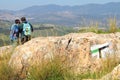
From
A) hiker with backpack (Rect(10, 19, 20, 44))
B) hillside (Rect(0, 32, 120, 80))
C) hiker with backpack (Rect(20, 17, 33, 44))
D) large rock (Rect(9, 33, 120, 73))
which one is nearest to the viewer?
hillside (Rect(0, 32, 120, 80))

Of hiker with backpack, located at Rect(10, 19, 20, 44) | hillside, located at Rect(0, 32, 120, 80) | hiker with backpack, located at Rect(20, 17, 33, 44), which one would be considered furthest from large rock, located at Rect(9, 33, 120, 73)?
hiker with backpack, located at Rect(10, 19, 20, 44)

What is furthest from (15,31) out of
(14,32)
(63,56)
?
(63,56)

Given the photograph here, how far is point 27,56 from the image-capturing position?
13172mm

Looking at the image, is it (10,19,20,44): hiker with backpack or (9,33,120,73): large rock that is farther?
(10,19,20,44): hiker with backpack

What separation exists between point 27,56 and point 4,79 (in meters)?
1.49

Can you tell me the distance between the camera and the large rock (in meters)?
12.8

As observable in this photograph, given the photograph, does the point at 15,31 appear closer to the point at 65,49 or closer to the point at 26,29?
the point at 26,29

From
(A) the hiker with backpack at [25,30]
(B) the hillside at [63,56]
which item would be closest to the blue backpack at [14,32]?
(A) the hiker with backpack at [25,30]

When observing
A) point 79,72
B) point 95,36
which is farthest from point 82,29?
point 79,72

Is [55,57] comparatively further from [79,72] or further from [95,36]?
[95,36]

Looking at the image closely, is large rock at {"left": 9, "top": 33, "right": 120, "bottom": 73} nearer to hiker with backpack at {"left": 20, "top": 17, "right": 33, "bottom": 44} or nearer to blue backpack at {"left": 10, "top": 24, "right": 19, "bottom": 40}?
hiker with backpack at {"left": 20, "top": 17, "right": 33, "bottom": 44}

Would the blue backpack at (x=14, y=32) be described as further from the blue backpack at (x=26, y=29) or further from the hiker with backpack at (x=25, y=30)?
the blue backpack at (x=26, y=29)

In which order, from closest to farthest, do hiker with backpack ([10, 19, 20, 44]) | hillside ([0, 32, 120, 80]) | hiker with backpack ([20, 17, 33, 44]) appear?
hillside ([0, 32, 120, 80])
hiker with backpack ([20, 17, 33, 44])
hiker with backpack ([10, 19, 20, 44])

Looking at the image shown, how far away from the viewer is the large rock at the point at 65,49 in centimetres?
1280
